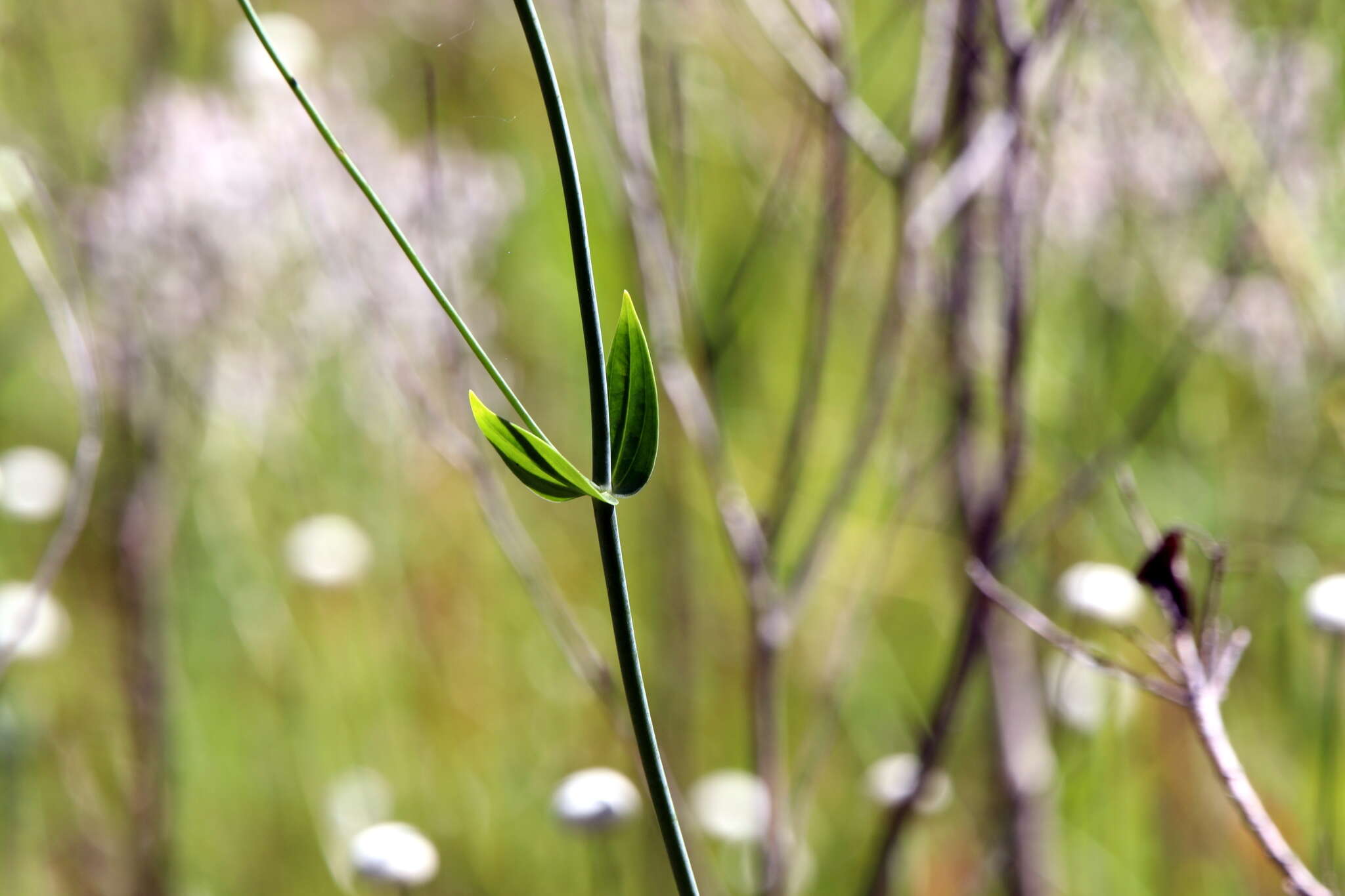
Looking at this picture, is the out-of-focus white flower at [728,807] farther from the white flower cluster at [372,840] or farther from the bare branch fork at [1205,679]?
the bare branch fork at [1205,679]

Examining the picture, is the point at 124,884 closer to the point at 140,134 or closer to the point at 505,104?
the point at 140,134

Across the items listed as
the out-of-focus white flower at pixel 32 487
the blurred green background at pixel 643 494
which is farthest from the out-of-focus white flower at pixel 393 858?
the out-of-focus white flower at pixel 32 487

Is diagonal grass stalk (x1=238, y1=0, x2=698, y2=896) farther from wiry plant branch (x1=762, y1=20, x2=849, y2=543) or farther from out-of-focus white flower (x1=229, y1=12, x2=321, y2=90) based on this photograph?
out-of-focus white flower (x1=229, y1=12, x2=321, y2=90)

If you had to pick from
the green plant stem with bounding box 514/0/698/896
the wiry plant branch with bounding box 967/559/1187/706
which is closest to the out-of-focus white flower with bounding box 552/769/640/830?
the wiry plant branch with bounding box 967/559/1187/706

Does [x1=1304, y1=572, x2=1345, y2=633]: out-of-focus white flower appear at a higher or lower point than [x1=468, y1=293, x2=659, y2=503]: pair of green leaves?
higher

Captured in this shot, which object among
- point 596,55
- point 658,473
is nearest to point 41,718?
point 658,473

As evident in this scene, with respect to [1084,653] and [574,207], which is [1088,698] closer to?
[1084,653]

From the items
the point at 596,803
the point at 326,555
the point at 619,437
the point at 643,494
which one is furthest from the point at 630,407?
the point at 643,494
